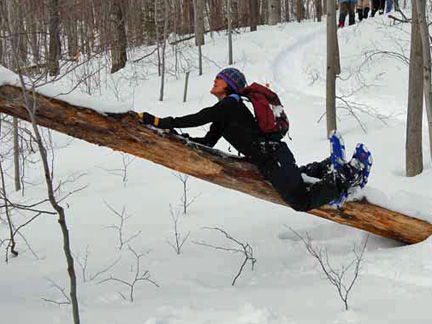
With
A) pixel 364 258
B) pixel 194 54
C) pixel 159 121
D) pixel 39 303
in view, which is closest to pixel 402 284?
pixel 364 258

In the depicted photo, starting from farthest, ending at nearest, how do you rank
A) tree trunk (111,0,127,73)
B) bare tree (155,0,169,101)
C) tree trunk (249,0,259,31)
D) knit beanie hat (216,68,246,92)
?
tree trunk (249,0,259,31) < tree trunk (111,0,127,73) < bare tree (155,0,169,101) < knit beanie hat (216,68,246,92)

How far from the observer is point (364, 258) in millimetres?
4598

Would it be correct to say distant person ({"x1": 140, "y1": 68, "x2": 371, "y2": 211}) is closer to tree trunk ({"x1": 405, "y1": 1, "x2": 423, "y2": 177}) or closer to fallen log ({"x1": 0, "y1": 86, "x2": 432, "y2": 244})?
fallen log ({"x1": 0, "y1": 86, "x2": 432, "y2": 244})

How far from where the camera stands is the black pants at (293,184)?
433cm

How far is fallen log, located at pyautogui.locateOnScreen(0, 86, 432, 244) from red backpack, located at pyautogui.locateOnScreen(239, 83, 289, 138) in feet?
1.58

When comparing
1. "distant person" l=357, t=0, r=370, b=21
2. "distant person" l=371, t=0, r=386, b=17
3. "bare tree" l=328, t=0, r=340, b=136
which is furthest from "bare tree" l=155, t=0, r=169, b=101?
"distant person" l=371, t=0, r=386, b=17

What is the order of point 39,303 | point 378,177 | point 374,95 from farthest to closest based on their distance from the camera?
point 374,95
point 378,177
point 39,303

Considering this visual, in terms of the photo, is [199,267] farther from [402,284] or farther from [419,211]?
[419,211]

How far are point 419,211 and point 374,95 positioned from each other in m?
7.53

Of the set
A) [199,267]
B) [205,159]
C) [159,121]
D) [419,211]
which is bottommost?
[199,267]

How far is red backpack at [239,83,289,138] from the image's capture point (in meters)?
4.23

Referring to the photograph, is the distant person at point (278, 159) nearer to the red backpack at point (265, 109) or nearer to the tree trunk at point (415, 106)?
the red backpack at point (265, 109)

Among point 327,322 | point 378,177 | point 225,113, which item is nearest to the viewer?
point 327,322

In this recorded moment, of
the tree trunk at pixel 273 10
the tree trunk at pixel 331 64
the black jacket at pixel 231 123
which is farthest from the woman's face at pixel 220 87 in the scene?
the tree trunk at pixel 273 10
